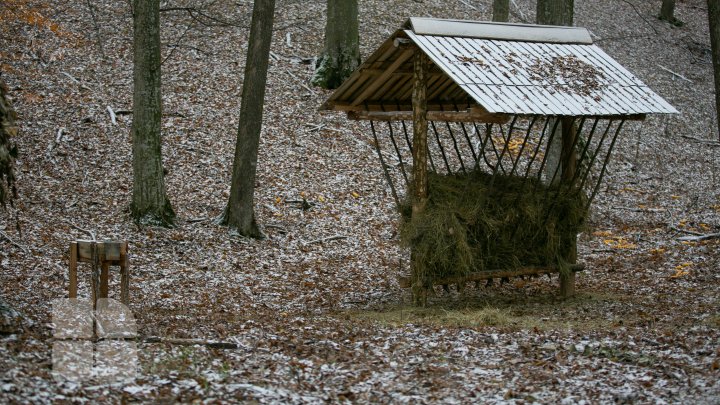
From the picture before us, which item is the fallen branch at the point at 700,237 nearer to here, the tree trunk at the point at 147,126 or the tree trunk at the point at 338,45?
the tree trunk at the point at 338,45

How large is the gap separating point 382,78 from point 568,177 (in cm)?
290

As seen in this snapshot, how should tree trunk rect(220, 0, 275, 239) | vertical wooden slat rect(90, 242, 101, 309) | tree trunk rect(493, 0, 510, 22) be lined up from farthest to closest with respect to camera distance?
tree trunk rect(493, 0, 510, 22) → tree trunk rect(220, 0, 275, 239) → vertical wooden slat rect(90, 242, 101, 309)

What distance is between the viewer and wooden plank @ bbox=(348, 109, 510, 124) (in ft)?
29.6

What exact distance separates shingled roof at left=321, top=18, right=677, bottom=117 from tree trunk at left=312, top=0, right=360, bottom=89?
6.75 m

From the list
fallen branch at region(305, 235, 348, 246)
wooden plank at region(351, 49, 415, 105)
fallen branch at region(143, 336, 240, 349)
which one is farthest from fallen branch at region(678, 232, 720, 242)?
fallen branch at region(143, 336, 240, 349)

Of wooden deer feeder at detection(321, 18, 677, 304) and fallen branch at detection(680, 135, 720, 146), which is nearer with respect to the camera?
wooden deer feeder at detection(321, 18, 677, 304)

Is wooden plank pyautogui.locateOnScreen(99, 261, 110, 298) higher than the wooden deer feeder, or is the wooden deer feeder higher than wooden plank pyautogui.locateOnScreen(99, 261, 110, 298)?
the wooden deer feeder

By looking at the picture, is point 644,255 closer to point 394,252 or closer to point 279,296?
point 394,252

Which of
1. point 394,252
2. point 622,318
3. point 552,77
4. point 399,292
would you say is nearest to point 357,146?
point 394,252

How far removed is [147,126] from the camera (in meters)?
12.5

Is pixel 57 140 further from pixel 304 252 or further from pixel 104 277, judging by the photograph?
pixel 104 277

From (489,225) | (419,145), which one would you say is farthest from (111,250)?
(489,225)

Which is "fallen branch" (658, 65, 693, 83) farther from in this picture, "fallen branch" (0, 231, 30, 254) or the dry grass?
"fallen branch" (0, 231, 30, 254)

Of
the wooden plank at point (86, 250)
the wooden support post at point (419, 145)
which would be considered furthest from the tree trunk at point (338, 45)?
the wooden plank at point (86, 250)
